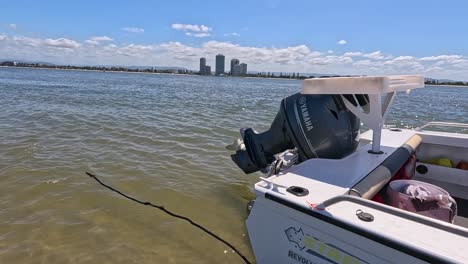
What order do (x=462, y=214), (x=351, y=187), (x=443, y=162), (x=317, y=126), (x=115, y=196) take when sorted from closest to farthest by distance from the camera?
(x=351, y=187) < (x=317, y=126) < (x=462, y=214) < (x=443, y=162) < (x=115, y=196)

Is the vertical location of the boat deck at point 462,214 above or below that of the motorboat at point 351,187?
below

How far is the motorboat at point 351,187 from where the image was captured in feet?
5.55

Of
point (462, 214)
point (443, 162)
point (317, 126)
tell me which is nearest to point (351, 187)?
point (317, 126)

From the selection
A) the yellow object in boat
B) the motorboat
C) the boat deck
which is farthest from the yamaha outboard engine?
the yellow object in boat

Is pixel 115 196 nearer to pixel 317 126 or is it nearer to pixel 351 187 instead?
pixel 317 126

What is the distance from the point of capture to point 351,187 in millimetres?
2240

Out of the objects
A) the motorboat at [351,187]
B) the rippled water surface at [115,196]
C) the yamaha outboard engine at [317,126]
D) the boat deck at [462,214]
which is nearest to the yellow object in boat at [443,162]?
the motorboat at [351,187]

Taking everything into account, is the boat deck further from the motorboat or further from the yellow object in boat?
the yellow object in boat

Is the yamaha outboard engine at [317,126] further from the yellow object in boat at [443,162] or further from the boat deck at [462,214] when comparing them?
the yellow object in boat at [443,162]

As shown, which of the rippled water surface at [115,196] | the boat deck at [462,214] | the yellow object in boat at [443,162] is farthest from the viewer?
the yellow object in boat at [443,162]

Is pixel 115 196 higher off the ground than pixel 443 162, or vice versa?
pixel 443 162

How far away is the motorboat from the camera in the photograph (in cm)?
169

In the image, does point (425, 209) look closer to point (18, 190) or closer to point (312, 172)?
point (312, 172)

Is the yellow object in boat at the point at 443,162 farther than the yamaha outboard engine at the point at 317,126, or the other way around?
the yellow object in boat at the point at 443,162
